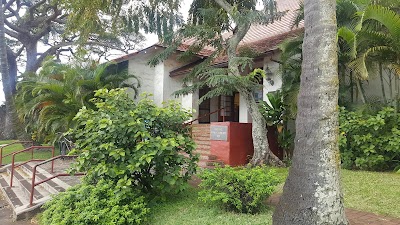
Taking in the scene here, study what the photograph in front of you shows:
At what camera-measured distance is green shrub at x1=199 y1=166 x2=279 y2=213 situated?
493 cm

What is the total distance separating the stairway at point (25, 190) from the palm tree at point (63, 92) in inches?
81.4

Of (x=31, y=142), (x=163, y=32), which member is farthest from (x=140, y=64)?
(x=31, y=142)

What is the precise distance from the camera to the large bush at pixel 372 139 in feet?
25.0

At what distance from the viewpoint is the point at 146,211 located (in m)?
5.07

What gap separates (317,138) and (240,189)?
6.19 ft

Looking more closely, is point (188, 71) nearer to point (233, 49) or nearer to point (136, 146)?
point (233, 49)

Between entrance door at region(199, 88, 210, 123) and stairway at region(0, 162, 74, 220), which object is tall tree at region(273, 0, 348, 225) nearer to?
stairway at region(0, 162, 74, 220)

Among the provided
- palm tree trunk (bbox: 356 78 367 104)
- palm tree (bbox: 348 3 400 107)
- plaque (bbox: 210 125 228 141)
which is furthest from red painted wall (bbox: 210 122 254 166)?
palm tree (bbox: 348 3 400 107)

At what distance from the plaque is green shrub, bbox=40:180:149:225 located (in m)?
4.66

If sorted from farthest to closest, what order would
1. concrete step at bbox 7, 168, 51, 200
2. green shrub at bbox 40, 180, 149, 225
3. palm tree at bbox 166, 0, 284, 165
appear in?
palm tree at bbox 166, 0, 284, 165 → concrete step at bbox 7, 168, 51, 200 → green shrub at bbox 40, 180, 149, 225

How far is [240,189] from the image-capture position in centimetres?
507

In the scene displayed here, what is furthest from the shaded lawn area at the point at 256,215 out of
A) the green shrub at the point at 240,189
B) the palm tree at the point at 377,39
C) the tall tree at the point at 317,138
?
the palm tree at the point at 377,39

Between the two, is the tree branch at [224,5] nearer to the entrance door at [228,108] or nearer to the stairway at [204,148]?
the stairway at [204,148]

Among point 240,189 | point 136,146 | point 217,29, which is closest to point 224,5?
point 217,29
